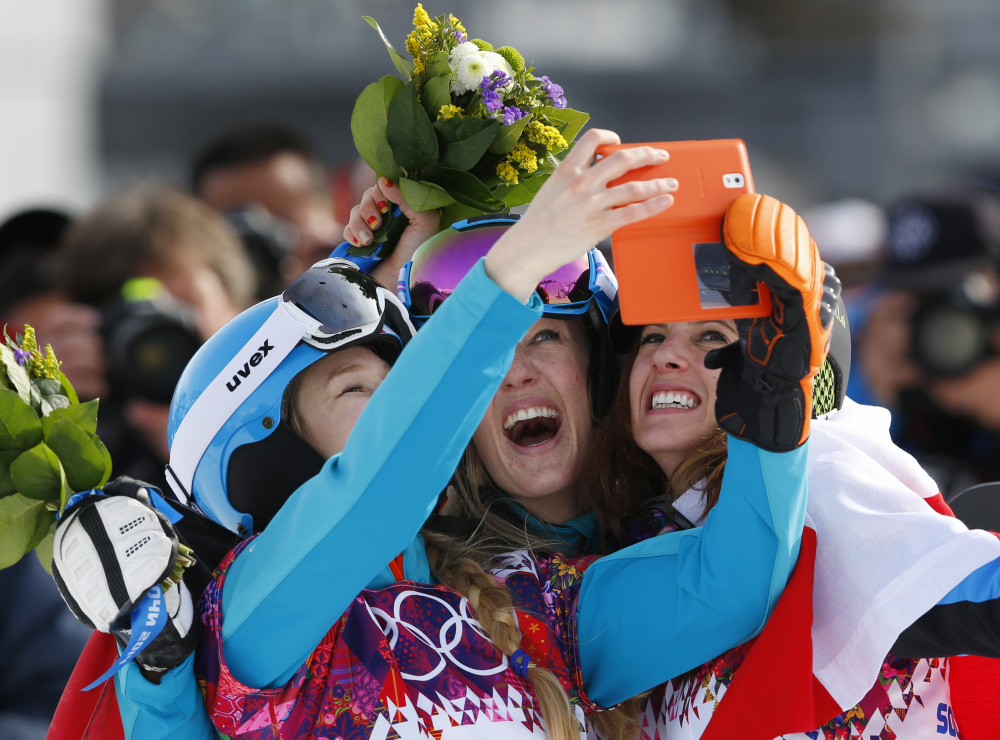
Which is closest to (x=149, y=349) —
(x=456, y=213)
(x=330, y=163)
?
(x=456, y=213)

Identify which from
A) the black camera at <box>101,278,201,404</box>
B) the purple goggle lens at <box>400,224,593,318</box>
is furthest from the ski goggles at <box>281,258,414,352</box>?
the black camera at <box>101,278,201,404</box>

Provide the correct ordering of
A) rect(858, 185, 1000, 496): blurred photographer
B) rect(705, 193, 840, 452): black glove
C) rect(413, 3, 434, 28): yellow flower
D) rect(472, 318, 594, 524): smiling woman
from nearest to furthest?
1. rect(705, 193, 840, 452): black glove
2. rect(413, 3, 434, 28): yellow flower
3. rect(472, 318, 594, 524): smiling woman
4. rect(858, 185, 1000, 496): blurred photographer

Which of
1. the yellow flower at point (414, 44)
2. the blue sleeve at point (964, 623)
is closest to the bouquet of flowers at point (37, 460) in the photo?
the yellow flower at point (414, 44)

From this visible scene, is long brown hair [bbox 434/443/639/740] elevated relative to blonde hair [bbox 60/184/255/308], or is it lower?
elevated

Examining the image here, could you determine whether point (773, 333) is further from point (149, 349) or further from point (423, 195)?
point (149, 349)

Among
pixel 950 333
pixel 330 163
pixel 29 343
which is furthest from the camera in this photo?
pixel 330 163

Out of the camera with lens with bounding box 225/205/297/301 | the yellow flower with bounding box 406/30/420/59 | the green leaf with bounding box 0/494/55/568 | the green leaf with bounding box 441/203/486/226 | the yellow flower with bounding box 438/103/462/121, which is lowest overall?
the camera with lens with bounding box 225/205/297/301

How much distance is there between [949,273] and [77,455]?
3.78m

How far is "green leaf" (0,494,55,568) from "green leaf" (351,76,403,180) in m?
1.10

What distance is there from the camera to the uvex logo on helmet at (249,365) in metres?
2.51

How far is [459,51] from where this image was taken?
9.00 ft

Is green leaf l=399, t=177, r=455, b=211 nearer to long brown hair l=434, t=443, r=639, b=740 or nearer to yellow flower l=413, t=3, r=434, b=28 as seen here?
yellow flower l=413, t=3, r=434, b=28

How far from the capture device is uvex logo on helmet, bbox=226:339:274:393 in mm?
2512

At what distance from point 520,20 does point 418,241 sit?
22.0 meters
